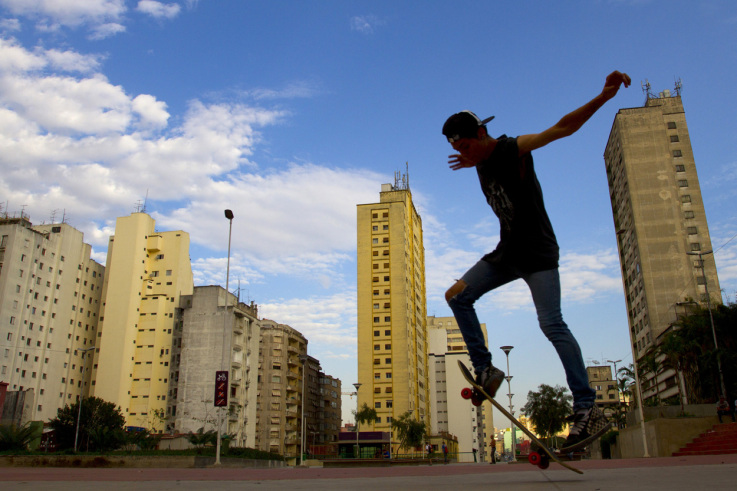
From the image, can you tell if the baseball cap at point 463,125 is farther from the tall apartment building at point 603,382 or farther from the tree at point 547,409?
the tall apartment building at point 603,382

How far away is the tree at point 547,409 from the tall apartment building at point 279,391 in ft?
145

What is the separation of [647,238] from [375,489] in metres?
83.3

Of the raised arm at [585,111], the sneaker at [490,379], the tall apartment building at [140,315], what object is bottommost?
the sneaker at [490,379]

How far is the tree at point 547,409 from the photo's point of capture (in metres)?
65.8

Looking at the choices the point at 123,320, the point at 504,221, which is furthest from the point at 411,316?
the point at 504,221

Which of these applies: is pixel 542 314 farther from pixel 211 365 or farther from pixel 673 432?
pixel 211 365

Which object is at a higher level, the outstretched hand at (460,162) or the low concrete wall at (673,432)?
the outstretched hand at (460,162)

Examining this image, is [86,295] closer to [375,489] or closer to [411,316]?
[411,316]

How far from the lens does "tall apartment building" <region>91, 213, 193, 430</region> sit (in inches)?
3548

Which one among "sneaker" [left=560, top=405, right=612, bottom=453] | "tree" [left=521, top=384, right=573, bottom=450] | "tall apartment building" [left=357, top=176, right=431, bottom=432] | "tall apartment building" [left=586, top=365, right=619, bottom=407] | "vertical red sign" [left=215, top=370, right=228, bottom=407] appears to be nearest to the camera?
"sneaker" [left=560, top=405, right=612, bottom=453]

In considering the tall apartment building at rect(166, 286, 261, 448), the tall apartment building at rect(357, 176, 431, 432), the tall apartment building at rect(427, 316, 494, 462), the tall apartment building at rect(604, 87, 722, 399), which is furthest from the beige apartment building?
the tall apartment building at rect(166, 286, 261, 448)

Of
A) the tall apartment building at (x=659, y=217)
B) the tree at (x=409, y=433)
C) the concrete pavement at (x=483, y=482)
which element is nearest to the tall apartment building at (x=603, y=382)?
the tall apartment building at (x=659, y=217)

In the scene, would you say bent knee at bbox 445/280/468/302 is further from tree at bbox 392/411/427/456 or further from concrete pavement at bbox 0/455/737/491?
tree at bbox 392/411/427/456

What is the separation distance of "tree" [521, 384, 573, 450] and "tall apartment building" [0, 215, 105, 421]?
6449 centimetres
